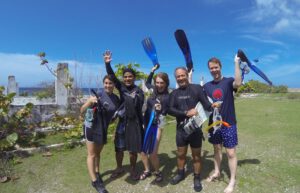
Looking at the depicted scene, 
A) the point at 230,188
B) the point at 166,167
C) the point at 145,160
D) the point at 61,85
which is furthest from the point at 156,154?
the point at 61,85

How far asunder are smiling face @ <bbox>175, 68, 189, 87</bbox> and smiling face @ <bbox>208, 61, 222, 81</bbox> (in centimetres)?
35

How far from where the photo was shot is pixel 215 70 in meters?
4.17

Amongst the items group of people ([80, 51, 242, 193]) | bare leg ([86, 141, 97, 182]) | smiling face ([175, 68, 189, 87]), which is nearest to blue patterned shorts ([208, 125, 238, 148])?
group of people ([80, 51, 242, 193])

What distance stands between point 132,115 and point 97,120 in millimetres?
510

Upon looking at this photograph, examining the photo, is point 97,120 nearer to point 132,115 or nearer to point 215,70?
point 132,115

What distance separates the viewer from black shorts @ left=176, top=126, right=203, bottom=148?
166 inches

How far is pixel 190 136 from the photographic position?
4.21 meters

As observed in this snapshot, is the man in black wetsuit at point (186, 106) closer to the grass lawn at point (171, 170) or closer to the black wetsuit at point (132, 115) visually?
the black wetsuit at point (132, 115)

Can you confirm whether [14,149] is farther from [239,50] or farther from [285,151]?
[285,151]

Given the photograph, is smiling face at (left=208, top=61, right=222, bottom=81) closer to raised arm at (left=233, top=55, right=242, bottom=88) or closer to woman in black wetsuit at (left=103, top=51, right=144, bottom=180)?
raised arm at (left=233, top=55, right=242, bottom=88)

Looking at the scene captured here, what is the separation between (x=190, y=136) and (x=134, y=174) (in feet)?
3.95

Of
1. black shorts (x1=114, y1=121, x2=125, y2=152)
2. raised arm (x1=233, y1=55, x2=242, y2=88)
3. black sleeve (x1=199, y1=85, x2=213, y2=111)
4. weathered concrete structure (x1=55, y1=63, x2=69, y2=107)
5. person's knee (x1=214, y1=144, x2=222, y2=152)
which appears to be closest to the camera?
raised arm (x1=233, y1=55, x2=242, y2=88)

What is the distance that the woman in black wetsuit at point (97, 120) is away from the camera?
4179 millimetres

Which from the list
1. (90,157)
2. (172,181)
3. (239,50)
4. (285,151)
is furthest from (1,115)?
(285,151)
